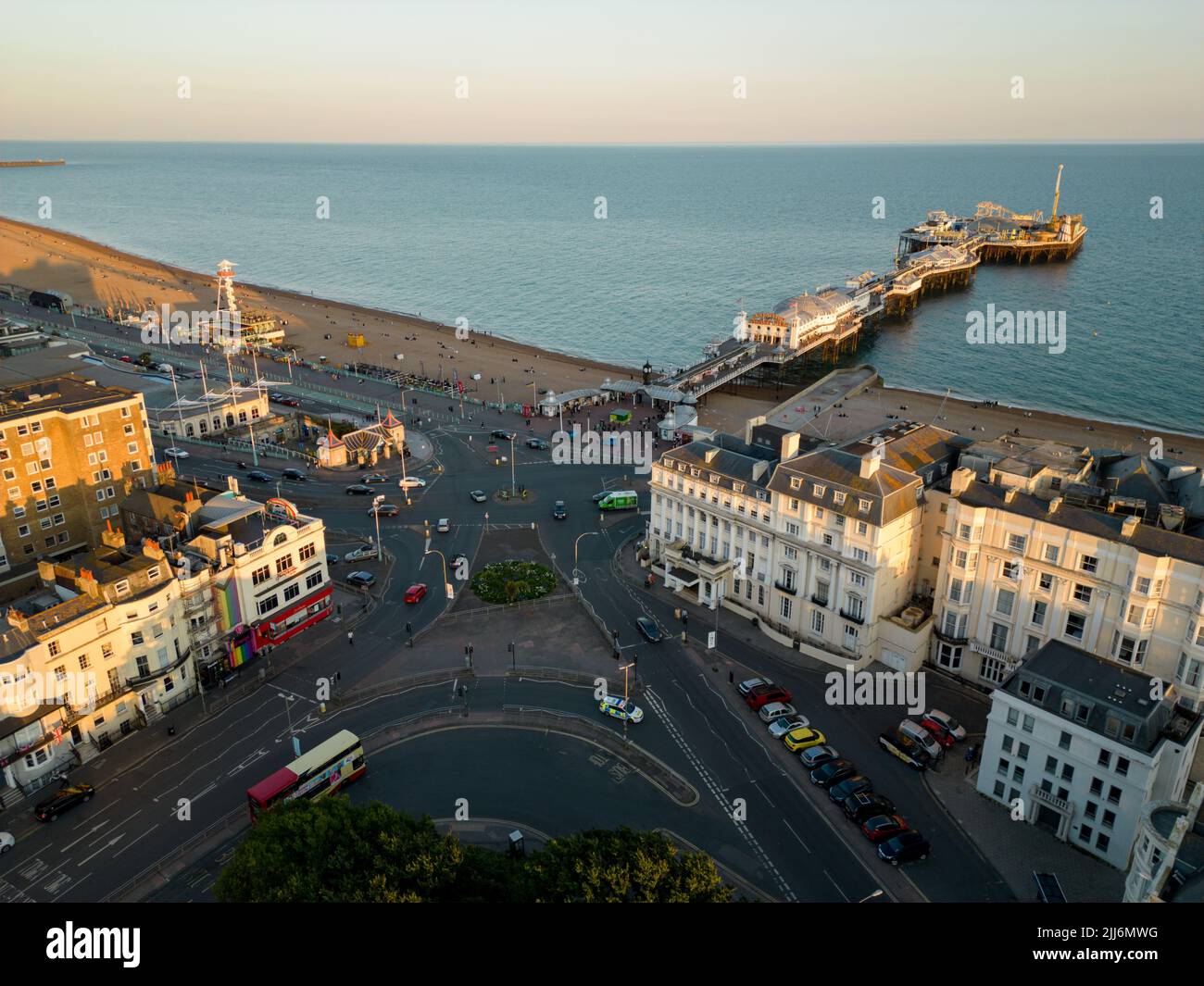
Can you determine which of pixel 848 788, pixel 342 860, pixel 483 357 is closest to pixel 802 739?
pixel 848 788

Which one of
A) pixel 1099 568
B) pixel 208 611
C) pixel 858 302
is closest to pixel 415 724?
pixel 208 611

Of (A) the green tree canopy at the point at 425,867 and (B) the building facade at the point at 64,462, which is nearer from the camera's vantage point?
(A) the green tree canopy at the point at 425,867

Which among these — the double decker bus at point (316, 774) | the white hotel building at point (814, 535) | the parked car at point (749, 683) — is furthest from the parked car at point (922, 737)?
the double decker bus at point (316, 774)

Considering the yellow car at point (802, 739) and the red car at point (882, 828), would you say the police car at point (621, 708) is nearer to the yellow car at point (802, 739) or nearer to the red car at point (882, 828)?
the yellow car at point (802, 739)

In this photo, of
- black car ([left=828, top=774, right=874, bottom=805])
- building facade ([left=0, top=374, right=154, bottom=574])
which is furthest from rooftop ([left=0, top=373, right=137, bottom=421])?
black car ([left=828, top=774, right=874, bottom=805])

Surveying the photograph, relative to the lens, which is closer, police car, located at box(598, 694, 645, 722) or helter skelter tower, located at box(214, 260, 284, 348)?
police car, located at box(598, 694, 645, 722)

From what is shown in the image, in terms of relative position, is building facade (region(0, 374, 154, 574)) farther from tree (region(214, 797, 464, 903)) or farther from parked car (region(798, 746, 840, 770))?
parked car (region(798, 746, 840, 770))
